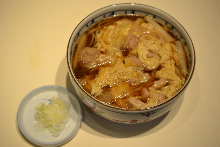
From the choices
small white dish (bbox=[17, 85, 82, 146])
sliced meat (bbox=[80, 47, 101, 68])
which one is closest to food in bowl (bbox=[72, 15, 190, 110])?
sliced meat (bbox=[80, 47, 101, 68])

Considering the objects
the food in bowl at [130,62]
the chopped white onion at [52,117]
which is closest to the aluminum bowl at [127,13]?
the food in bowl at [130,62]

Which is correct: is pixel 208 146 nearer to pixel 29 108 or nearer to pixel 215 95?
pixel 215 95

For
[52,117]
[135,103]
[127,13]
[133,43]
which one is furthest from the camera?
[127,13]

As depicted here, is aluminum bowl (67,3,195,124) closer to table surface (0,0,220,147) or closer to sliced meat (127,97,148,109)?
sliced meat (127,97,148,109)

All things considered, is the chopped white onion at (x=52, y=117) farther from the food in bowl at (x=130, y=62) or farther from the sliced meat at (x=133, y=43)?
the sliced meat at (x=133, y=43)

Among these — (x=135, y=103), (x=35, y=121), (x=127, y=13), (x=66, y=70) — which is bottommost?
(x=35, y=121)

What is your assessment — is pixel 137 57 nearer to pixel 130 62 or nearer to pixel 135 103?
pixel 130 62

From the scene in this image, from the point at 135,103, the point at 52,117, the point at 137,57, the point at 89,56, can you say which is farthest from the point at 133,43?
the point at 52,117
